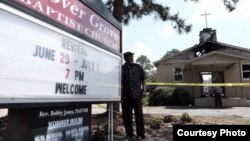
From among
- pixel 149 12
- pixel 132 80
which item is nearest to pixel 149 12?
pixel 149 12

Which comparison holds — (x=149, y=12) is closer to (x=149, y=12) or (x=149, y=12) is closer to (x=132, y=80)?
(x=149, y=12)

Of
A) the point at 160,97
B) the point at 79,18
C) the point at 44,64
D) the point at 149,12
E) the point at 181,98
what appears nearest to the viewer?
the point at 44,64

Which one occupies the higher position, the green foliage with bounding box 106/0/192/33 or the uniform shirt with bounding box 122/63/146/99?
the green foliage with bounding box 106/0/192/33

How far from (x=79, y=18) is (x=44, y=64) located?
951 mm

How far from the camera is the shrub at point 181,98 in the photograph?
21984 mm

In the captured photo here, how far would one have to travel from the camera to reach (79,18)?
11.9 ft

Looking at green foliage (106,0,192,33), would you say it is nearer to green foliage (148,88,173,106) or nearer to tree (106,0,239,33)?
tree (106,0,239,33)

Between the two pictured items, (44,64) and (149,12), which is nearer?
(44,64)

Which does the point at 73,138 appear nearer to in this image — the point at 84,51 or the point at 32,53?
the point at 84,51

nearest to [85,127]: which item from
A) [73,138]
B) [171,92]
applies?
[73,138]

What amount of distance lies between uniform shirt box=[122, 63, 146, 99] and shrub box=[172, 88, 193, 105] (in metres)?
16.1

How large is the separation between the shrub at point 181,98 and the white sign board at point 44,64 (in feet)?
60.3

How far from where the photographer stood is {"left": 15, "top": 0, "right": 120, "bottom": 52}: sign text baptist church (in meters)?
2.98

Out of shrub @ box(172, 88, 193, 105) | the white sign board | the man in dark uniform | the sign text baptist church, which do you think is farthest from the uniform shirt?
shrub @ box(172, 88, 193, 105)
